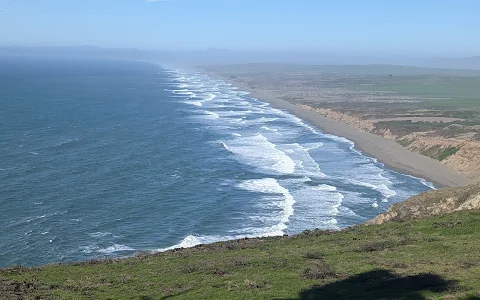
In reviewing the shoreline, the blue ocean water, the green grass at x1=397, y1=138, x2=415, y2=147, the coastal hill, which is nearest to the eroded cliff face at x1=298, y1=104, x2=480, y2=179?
the green grass at x1=397, y1=138, x2=415, y2=147

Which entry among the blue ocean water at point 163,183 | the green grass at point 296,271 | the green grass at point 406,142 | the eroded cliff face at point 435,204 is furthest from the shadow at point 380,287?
the green grass at point 406,142

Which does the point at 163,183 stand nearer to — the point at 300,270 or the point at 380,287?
the point at 300,270

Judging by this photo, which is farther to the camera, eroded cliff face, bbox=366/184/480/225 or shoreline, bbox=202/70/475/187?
shoreline, bbox=202/70/475/187

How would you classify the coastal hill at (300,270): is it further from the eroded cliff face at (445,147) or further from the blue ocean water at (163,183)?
the eroded cliff face at (445,147)

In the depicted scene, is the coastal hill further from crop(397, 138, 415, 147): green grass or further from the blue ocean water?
crop(397, 138, 415, 147): green grass

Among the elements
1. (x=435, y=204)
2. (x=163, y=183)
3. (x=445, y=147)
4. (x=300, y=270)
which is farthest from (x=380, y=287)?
(x=445, y=147)

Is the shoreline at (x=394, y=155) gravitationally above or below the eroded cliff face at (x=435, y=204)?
below

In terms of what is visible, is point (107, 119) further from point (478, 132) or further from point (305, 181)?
point (478, 132)

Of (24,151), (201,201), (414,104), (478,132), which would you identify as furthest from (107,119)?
(414,104)
